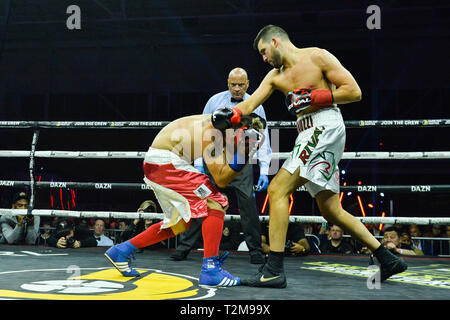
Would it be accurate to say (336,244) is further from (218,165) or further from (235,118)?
(235,118)

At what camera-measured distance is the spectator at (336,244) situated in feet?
11.4

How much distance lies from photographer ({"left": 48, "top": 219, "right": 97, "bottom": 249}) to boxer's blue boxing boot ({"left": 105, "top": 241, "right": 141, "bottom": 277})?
4.66ft

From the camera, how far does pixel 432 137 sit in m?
10.4

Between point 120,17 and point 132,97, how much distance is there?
1978 millimetres

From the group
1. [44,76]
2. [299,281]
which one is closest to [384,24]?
[44,76]

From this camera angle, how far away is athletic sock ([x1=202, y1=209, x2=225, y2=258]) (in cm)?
197

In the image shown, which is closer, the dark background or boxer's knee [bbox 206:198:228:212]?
boxer's knee [bbox 206:198:228:212]

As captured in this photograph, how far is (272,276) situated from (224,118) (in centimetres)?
72

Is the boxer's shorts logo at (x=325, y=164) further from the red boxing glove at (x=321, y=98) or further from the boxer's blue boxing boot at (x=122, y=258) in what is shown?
the boxer's blue boxing boot at (x=122, y=258)

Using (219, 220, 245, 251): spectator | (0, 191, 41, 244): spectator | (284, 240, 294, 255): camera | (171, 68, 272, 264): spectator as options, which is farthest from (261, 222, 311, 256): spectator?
(0, 191, 41, 244): spectator

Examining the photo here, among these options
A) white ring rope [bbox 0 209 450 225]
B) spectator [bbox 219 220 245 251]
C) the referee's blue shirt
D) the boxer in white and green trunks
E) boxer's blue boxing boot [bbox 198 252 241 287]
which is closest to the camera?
boxer's blue boxing boot [bbox 198 252 241 287]

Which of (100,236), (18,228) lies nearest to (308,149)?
(18,228)

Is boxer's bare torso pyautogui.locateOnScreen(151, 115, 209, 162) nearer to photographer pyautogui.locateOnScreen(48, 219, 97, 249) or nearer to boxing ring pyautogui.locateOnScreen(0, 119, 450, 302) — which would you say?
boxing ring pyautogui.locateOnScreen(0, 119, 450, 302)

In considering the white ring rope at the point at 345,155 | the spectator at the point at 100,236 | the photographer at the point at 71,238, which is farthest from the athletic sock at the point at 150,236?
the spectator at the point at 100,236
